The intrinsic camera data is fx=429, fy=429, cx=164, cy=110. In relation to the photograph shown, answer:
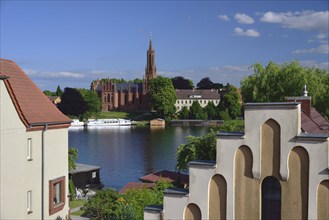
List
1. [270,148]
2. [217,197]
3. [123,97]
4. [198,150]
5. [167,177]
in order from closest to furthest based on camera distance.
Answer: [270,148]
[217,197]
[167,177]
[198,150]
[123,97]

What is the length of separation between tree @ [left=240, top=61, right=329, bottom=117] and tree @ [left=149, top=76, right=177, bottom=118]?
87160 millimetres

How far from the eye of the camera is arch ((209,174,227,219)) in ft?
37.9

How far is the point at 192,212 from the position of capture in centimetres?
1177

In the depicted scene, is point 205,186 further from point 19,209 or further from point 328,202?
point 19,209

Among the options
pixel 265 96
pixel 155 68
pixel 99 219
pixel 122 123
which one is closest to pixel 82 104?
pixel 122 123

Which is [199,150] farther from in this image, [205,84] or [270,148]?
[205,84]

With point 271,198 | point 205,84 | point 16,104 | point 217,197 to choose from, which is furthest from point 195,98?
point 271,198

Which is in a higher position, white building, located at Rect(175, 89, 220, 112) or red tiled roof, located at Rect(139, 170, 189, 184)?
white building, located at Rect(175, 89, 220, 112)

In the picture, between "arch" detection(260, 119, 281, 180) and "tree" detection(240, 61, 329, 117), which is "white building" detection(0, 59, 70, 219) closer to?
"arch" detection(260, 119, 281, 180)

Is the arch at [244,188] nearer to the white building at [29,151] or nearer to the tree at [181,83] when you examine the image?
the white building at [29,151]

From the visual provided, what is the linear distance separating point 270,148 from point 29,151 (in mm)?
9830

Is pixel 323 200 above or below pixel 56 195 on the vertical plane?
above

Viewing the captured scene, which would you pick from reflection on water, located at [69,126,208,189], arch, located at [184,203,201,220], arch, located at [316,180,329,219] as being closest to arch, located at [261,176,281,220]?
arch, located at [316,180,329,219]

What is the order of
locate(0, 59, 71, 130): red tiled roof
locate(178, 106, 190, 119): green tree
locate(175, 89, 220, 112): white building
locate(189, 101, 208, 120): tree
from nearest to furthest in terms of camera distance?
locate(0, 59, 71, 130): red tiled roof < locate(189, 101, 208, 120): tree < locate(178, 106, 190, 119): green tree < locate(175, 89, 220, 112): white building
